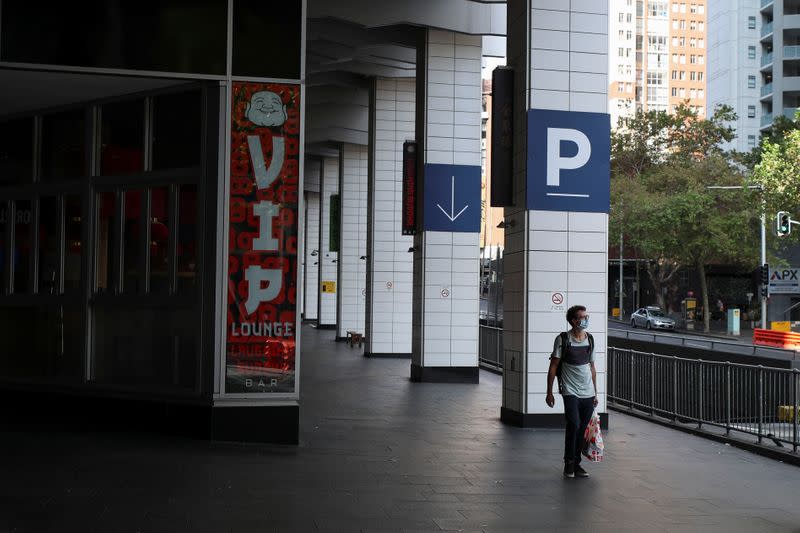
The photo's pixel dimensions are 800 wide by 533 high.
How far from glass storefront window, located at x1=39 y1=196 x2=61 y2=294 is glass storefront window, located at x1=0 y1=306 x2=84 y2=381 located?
1.17 feet

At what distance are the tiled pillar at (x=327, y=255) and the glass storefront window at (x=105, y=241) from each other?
31.2m

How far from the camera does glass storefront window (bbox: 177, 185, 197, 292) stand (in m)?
11.8

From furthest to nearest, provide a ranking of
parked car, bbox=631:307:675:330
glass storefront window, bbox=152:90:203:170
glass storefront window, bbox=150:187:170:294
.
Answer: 1. parked car, bbox=631:307:675:330
2. glass storefront window, bbox=150:187:170:294
3. glass storefront window, bbox=152:90:203:170

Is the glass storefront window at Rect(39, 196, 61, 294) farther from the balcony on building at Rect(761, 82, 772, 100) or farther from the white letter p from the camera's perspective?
the balcony on building at Rect(761, 82, 772, 100)

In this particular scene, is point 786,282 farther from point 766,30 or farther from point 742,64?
point 742,64

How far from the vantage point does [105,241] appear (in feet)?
42.4

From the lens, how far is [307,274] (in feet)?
181

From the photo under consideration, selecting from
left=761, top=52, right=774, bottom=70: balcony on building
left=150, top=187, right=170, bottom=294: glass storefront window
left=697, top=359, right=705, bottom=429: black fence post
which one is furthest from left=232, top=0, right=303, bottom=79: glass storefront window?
left=761, top=52, right=774, bottom=70: balcony on building

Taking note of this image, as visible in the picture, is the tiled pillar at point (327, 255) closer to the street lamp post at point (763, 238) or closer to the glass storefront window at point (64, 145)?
the street lamp post at point (763, 238)

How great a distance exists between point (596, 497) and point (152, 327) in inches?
244

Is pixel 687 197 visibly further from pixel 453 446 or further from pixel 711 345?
pixel 453 446

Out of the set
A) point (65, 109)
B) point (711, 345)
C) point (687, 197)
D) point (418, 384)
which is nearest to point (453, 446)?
point (65, 109)

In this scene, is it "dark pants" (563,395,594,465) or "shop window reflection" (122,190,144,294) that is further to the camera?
"shop window reflection" (122,190,144,294)

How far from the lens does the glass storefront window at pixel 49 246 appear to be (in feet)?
44.0
